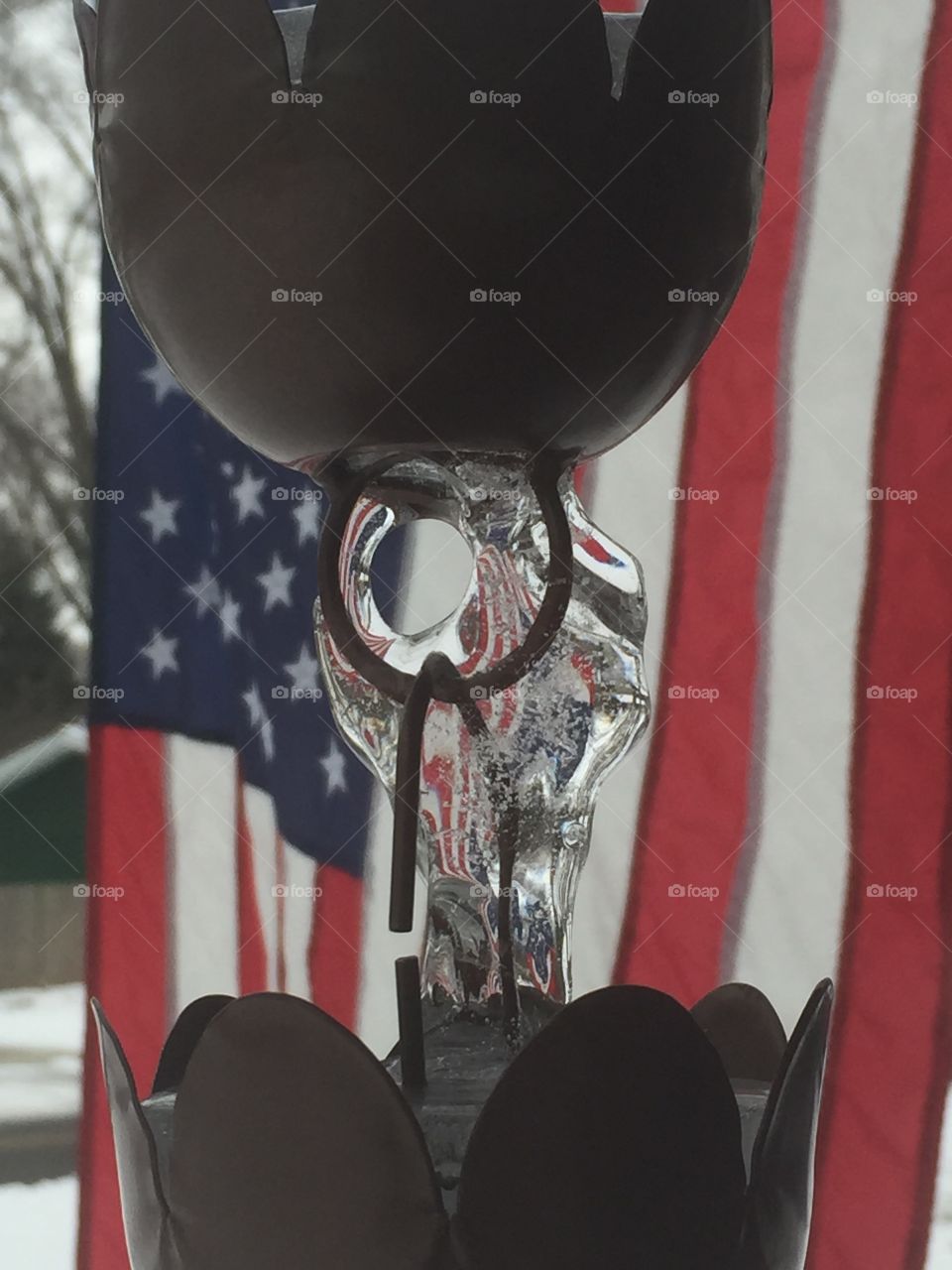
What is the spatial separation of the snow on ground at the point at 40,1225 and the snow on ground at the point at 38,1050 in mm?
77

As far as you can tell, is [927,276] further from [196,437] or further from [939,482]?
[196,437]

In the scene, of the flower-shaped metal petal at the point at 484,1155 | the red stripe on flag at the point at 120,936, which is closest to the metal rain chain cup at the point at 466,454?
the flower-shaped metal petal at the point at 484,1155

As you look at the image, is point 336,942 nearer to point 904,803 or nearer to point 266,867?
point 266,867

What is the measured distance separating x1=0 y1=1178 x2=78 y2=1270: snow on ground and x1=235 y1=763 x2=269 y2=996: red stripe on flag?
30 centimetres

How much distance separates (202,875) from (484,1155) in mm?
1066

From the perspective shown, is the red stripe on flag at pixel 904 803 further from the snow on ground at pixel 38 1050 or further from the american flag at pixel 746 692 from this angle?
the snow on ground at pixel 38 1050

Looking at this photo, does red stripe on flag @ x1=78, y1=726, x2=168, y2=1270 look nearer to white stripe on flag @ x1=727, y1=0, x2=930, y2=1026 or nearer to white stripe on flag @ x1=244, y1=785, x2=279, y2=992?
white stripe on flag @ x1=244, y1=785, x2=279, y2=992

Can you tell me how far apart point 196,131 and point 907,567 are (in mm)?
1001

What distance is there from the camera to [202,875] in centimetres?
147

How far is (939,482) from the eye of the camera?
1.35 metres

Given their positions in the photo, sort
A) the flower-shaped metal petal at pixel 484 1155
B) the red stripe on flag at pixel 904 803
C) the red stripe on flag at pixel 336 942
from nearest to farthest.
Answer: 1. the flower-shaped metal petal at pixel 484 1155
2. the red stripe on flag at pixel 904 803
3. the red stripe on flag at pixel 336 942

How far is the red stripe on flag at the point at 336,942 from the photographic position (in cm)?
145

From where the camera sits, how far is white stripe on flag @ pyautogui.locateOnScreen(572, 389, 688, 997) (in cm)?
141

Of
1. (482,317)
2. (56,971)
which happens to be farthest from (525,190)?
(56,971)
